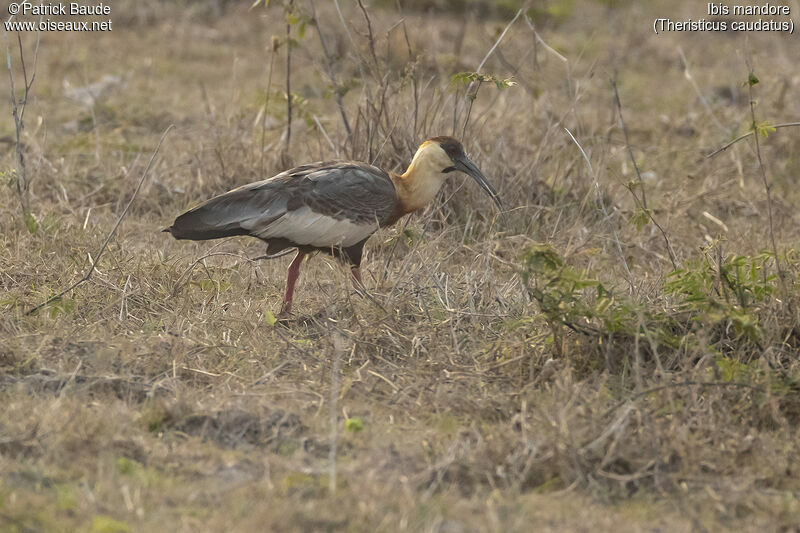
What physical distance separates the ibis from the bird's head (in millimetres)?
41

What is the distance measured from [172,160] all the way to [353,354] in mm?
3340

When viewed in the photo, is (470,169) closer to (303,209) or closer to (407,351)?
(303,209)

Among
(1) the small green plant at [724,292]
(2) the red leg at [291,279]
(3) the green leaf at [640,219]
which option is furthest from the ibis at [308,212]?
(1) the small green plant at [724,292]

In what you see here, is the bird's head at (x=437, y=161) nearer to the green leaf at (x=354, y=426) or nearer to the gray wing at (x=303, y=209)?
the gray wing at (x=303, y=209)

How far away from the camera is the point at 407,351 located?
457cm

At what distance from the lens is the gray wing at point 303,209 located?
4980 mm

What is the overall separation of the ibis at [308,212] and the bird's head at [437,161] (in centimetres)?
4

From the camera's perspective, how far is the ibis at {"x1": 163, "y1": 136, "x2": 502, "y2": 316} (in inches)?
196

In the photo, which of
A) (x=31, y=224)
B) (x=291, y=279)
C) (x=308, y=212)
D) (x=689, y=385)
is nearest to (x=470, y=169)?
(x=308, y=212)

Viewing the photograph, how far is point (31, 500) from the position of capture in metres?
3.24

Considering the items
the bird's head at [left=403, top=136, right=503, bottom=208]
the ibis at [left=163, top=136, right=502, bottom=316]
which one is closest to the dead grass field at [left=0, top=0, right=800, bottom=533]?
the ibis at [left=163, top=136, right=502, bottom=316]

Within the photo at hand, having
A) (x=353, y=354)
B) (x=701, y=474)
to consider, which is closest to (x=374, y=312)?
(x=353, y=354)

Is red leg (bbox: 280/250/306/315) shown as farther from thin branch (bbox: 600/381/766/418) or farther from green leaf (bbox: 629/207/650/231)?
thin branch (bbox: 600/381/766/418)

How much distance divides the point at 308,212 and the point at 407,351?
3.04 ft
